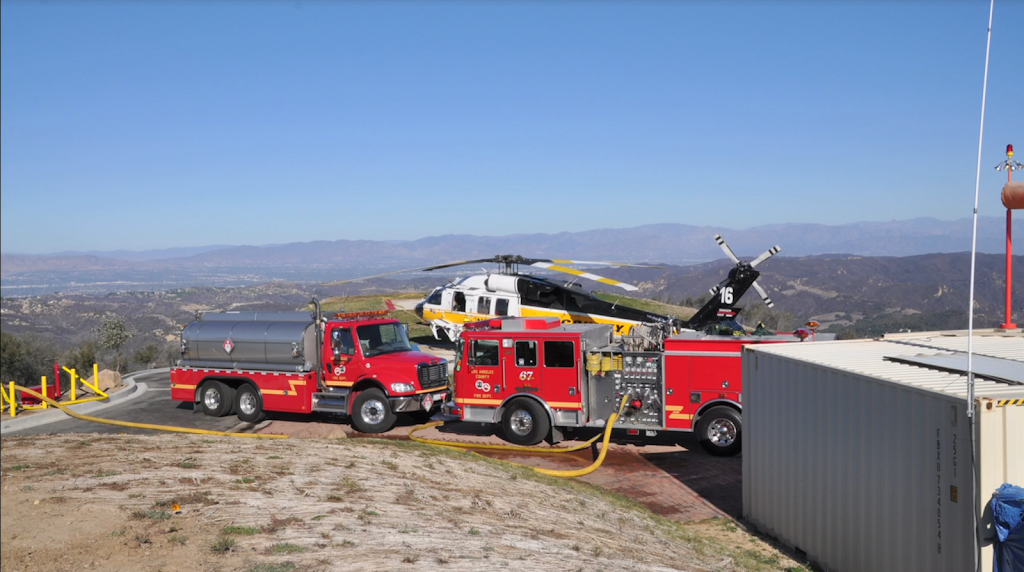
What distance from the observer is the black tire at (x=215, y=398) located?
1803 cm

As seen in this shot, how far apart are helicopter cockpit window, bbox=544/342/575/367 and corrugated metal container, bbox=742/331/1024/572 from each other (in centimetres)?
443

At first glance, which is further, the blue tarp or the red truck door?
the red truck door

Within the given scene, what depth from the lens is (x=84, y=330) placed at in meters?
69.1

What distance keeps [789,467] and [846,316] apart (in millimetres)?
45066

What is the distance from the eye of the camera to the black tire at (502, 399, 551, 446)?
51.0 feet

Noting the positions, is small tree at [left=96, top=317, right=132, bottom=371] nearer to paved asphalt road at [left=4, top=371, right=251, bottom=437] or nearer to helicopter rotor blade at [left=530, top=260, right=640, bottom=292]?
paved asphalt road at [left=4, top=371, right=251, bottom=437]

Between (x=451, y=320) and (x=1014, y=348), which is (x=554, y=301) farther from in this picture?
(x=1014, y=348)

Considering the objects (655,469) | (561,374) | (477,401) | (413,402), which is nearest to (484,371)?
(477,401)

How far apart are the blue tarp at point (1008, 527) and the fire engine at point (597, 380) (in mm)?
7461

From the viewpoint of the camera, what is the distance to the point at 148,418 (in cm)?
1869

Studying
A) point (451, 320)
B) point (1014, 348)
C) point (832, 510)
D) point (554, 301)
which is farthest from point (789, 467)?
point (451, 320)

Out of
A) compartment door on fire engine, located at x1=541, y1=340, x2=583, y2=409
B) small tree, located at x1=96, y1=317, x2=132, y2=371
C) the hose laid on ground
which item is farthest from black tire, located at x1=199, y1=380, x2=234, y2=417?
small tree, located at x1=96, y1=317, x2=132, y2=371

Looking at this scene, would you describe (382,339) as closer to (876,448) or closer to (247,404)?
(247,404)

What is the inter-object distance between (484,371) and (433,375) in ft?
5.05
